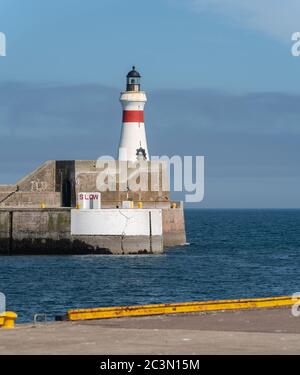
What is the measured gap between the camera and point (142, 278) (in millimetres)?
52906

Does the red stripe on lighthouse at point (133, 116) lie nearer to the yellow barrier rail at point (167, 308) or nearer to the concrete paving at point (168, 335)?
the yellow barrier rail at point (167, 308)

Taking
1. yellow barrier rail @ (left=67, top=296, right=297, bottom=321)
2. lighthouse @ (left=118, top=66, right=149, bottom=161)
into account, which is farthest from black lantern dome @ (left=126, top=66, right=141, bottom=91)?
yellow barrier rail @ (left=67, top=296, right=297, bottom=321)

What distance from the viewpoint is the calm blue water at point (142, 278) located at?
4238 centimetres

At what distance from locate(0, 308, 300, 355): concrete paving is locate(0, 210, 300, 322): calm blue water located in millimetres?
12321

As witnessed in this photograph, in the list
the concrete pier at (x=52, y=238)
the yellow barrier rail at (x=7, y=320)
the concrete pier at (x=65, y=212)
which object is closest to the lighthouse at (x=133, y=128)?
the concrete pier at (x=65, y=212)

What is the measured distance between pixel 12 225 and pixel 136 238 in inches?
293

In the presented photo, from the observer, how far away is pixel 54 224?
6844 cm

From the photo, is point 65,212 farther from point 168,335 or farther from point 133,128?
point 168,335

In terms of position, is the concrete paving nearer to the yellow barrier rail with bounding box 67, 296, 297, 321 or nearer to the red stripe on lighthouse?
the yellow barrier rail with bounding box 67, 296, 297, 321

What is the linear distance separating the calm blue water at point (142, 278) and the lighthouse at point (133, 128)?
7560 millimetres

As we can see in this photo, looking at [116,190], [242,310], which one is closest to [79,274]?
[116,190]

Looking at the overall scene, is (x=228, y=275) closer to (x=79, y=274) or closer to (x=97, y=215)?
(x=79, y=274)
